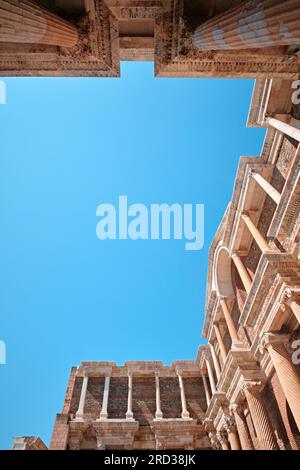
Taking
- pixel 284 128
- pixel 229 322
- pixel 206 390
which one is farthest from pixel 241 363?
pixel 284 128

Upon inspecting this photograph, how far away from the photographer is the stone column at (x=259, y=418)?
8.40 m

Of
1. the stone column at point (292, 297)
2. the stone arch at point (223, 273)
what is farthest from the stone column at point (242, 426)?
the stone column at point (292, 297)

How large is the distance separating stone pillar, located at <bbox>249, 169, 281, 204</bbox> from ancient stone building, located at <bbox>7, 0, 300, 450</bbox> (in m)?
0.04

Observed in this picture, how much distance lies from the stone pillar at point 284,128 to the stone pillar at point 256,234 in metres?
3.33

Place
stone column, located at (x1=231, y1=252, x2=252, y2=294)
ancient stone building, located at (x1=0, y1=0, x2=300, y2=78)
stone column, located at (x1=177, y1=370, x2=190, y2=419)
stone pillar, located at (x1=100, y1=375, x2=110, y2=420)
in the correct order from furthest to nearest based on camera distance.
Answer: stone column, located at (x1=177, y1=370, x2=190, y2=419), stone pillar, located at (x1=100, y1=375, x2=110, y2=420), stone column, located at (x1=231, y1=252, x2=252, y2=294), ancient stone building, located at (x1=0, y1=0, x2=300, y2=78)

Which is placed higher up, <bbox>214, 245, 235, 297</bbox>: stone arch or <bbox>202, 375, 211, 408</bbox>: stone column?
<bbox>214, 245, 235, 297</bbox>: stone arch

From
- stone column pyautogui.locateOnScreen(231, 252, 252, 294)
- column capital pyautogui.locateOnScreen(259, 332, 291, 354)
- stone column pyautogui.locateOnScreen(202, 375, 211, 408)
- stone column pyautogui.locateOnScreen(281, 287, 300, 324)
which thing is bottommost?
column capital pyautogui.locateOnScreen(259, 332, 291, 354)

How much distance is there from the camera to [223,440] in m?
12.5

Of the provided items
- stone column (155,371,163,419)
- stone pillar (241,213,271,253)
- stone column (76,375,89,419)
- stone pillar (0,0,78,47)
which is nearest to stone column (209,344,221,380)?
stone column (155,371,163,419)

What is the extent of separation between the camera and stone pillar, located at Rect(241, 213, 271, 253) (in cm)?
953

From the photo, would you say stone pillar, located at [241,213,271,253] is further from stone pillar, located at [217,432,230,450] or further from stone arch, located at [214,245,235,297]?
stone pillar, located at [217,432,230,450]

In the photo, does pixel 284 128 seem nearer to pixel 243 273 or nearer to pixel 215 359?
pixel 243 273
